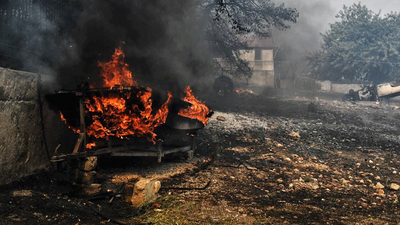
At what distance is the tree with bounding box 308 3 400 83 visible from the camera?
30484mm

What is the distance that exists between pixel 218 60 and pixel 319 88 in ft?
64.0

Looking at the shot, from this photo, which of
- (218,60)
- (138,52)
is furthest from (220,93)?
(138,52)

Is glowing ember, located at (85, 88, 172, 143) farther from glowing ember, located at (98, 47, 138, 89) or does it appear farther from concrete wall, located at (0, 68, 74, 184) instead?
glowing ember, located at (98, 47, 138, 89)

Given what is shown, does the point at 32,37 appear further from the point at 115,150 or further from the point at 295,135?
the point at 295,135

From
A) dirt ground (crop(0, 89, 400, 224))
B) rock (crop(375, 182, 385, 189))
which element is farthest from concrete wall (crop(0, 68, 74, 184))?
rock (crop(375, 182, 385, 189))

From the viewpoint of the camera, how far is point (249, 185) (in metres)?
5.91

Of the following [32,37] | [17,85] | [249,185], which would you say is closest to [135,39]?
[32,37]

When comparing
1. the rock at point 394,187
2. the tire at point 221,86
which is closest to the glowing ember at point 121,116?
the rock at point 394,187

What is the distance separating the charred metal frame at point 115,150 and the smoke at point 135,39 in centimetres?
151

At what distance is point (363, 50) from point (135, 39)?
29.5m

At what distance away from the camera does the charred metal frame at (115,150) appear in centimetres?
490

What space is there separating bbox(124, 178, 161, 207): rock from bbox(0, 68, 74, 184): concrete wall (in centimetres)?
Answer: 179

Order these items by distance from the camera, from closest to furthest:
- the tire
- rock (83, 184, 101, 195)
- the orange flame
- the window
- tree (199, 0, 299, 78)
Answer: rock (83, 184, 101, 195)
the orange flame
tree (199, 0, 299, 78)
the tire
the window

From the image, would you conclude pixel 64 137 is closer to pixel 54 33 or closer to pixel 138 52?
pixel 54 33
